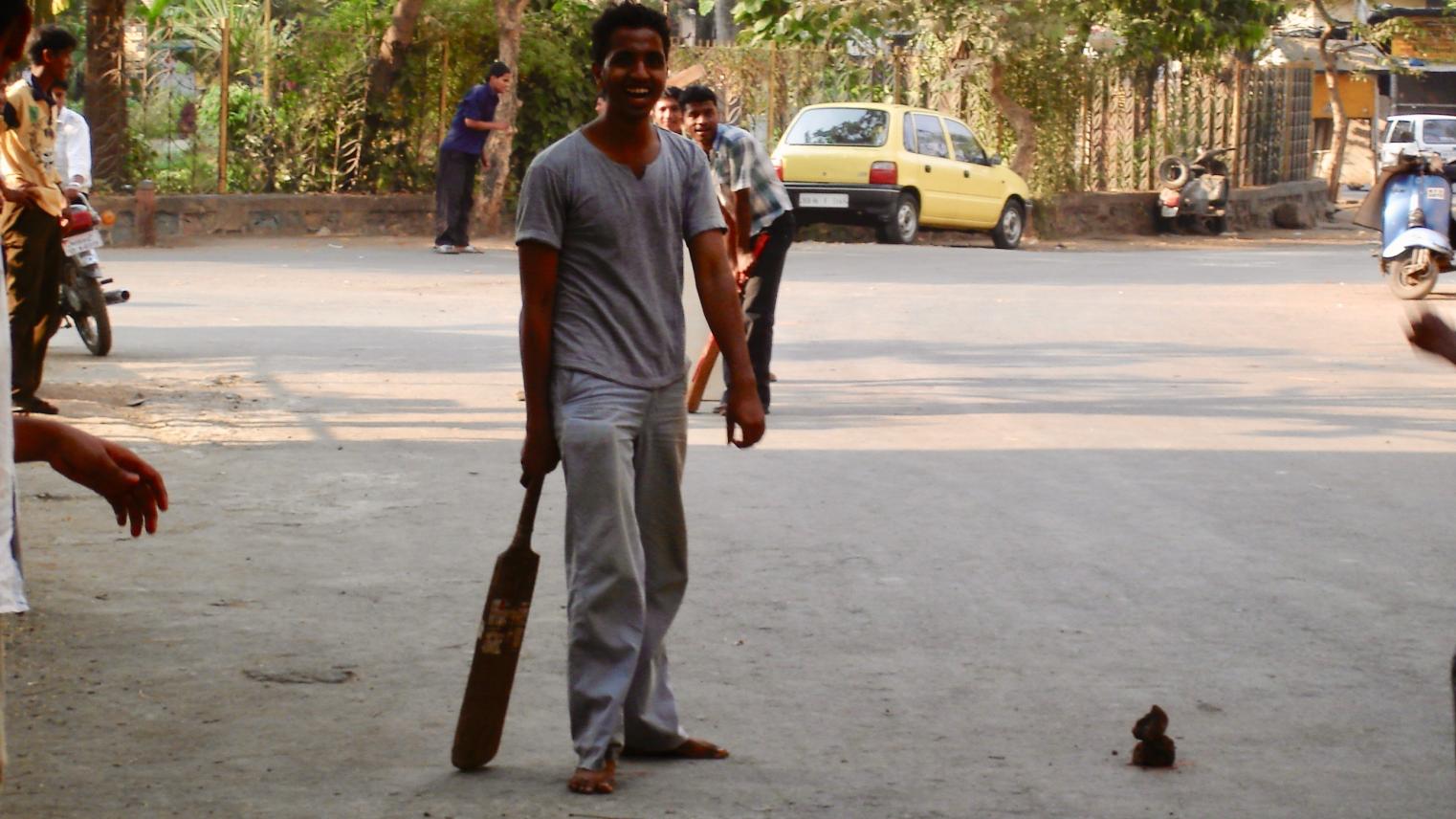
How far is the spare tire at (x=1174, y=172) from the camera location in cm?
2886

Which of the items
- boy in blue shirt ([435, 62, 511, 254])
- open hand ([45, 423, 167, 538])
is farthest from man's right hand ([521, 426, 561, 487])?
boy in blue shirt ([435, 62, 511, 254])

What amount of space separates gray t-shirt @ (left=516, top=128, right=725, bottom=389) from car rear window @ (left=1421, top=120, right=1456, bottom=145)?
47086 mm

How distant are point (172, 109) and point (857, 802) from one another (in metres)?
20.4

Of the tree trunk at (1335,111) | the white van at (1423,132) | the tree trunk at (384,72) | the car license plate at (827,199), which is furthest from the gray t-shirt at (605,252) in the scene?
the white van at (1423,132)

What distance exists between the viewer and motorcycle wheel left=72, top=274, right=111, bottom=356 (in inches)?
468

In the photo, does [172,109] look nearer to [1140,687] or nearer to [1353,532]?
[1353,532]

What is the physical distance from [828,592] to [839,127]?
18537mm

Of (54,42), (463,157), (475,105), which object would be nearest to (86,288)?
(54,42)

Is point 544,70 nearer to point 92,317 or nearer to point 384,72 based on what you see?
point 384,72

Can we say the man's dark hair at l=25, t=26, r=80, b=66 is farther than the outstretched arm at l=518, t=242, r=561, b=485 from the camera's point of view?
Yes

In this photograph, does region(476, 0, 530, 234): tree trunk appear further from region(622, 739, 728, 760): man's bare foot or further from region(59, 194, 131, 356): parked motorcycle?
region(622, 739, 728, 760): man's bare foot

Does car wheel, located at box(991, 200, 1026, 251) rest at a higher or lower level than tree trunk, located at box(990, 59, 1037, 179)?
lower

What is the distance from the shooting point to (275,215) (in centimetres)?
2342

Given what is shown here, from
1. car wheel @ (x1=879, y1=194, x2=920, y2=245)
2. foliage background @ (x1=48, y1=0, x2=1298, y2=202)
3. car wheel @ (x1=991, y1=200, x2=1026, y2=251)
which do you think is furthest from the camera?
car wheel @ (x1=991, y1=200, x2=1026, y2=251)
